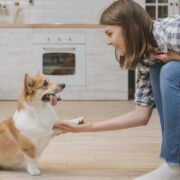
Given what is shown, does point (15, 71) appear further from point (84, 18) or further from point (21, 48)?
point (84, 18)

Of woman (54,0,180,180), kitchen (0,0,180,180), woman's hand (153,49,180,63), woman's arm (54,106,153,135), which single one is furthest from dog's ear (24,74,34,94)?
kitchen (0,0,180,180)

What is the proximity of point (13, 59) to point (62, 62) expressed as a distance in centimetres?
57

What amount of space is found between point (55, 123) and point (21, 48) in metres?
2.86

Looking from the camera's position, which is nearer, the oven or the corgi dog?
the corgi dog

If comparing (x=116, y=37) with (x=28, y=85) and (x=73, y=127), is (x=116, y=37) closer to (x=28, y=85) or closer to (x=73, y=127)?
(x=73, y=127)

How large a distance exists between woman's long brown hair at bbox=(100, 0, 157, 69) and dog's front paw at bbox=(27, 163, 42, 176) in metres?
0.85

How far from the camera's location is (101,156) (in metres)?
2.66

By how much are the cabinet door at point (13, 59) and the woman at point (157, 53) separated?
3.13 meters

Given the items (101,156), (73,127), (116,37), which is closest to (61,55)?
(101,156)

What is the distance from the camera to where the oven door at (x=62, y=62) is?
4.97m

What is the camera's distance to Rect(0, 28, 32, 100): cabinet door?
4965mm

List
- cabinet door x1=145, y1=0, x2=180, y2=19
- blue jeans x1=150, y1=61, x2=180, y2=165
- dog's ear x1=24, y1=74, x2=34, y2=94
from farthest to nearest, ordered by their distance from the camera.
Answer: cabinet door x1=145, y1=0, x2=180, y2=19 < dog's ear x1=24, y1=74, x2=34, y2=94 < blue jeans x1=150, y1=61, x2=180, y2=165

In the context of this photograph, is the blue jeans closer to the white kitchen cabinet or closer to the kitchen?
the kitchen

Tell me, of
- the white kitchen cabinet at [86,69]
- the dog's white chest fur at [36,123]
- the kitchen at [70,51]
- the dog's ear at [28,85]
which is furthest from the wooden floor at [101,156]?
the white kitchen cabinet at [86,69]
